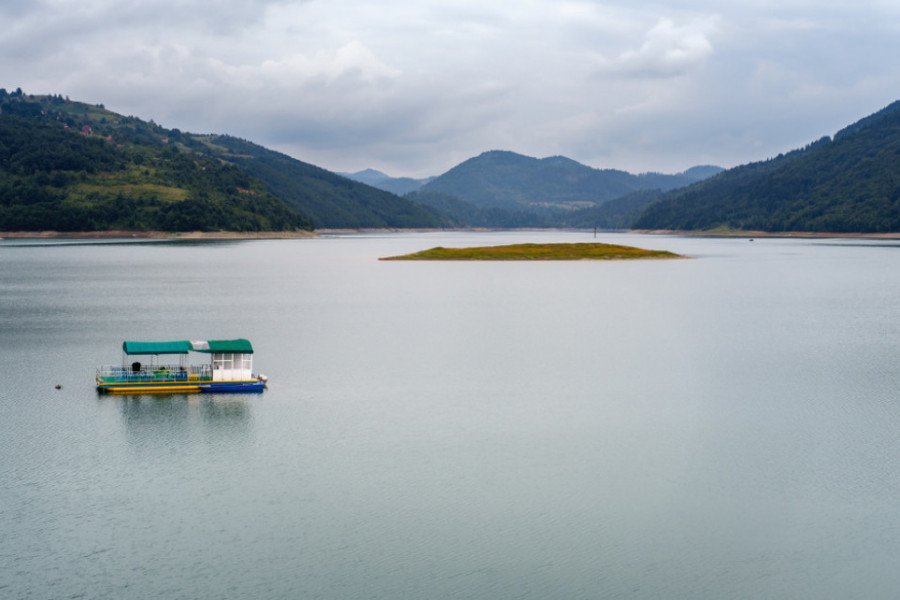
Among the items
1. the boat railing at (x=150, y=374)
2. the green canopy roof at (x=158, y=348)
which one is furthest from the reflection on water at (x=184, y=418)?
the green canopy roof at (x=158, y=348)

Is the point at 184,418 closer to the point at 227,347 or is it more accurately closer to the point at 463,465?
the point at 227,347

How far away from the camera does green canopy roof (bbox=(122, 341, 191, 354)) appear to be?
49188mm

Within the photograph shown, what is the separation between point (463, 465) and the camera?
33281mm

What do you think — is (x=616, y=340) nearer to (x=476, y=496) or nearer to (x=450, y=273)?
(x=476, y=496)

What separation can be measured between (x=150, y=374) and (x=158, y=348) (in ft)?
5.51

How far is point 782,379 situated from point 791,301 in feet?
172

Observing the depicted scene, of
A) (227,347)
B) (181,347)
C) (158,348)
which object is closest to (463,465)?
(227,347)

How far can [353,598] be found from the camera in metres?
21.9

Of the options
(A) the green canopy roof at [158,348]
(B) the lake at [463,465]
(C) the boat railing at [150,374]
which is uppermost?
(A) the green canopy roof at [158,348]

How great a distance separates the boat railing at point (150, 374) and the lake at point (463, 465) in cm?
178

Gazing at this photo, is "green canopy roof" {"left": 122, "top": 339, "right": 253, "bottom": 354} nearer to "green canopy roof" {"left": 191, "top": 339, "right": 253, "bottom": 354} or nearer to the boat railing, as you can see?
"green canopy roof" {"left": 191, "top": 339, "right": 253, "bottom": 354}

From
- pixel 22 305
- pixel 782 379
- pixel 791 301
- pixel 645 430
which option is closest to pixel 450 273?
pixel 791 301

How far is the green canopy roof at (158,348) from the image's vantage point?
161ft

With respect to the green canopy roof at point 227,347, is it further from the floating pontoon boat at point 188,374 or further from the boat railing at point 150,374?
the boat railing at point 150,374
